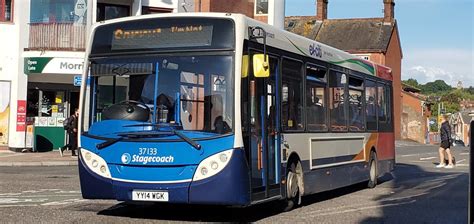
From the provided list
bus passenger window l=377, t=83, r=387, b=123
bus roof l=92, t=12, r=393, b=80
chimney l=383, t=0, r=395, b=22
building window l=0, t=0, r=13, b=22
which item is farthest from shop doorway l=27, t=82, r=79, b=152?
chimney l=383, t=0, r=395, b=22

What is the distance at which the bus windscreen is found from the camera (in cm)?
888

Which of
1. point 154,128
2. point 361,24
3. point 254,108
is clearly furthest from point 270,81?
point 361,24

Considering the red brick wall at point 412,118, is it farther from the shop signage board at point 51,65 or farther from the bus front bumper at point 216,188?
the bus front bumper at point 216,188

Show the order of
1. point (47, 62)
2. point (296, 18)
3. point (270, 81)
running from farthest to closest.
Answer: point (296, 18)
point (47, 62)
point (270, 81)

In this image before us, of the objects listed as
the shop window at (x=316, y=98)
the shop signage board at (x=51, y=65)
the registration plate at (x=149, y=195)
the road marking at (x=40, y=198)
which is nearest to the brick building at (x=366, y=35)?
the shop signage board at (x=51, y=65)

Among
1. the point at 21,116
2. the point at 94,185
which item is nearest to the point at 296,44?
the point at 94,185

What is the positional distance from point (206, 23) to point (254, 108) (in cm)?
137

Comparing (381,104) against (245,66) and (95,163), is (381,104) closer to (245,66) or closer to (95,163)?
(245,66)

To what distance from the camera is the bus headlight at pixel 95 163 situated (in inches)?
354

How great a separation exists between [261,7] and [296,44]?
22720 mm

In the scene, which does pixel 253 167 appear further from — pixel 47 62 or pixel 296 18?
pixel 296 18

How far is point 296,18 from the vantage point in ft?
235

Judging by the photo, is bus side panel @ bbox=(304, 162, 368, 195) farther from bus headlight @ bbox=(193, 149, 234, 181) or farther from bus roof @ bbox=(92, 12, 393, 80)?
bus headlight @ bbox=(193, 149, 234, 181)

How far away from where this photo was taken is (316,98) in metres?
11.5
